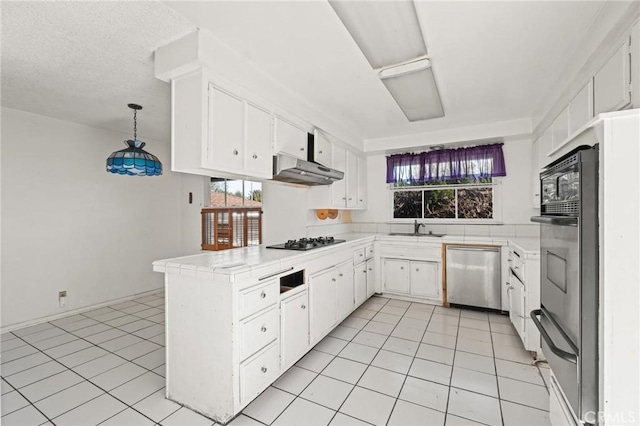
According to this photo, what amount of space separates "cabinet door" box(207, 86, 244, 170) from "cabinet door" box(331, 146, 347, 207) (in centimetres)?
170

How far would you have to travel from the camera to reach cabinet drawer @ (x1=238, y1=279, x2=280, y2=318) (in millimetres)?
1761

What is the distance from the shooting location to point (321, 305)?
2.68 m

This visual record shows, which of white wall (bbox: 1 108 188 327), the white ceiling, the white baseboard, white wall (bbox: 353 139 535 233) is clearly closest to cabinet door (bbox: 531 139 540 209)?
white wall (bbox: 353 139 535 233)

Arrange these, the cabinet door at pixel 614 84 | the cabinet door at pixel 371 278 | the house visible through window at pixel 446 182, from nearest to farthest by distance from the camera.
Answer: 1. the cabinet door at pixel 614 84
2. the cabinet door at pixel 371 278
3. the house visible through window at pixel 446 182

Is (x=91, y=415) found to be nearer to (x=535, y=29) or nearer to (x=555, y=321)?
(x=555, y=321)

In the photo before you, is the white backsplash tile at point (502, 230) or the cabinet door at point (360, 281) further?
the white backsplash tile at point (502, 230)

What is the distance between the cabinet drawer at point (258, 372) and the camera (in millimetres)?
1758

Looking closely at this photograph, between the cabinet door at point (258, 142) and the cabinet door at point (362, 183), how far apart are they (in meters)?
2.23

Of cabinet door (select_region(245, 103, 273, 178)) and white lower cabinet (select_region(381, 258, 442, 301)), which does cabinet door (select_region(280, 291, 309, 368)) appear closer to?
cabinet door (select_region(245, 103, 273, 178))

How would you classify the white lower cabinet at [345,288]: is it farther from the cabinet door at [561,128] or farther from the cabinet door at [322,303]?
the cabinet door at [561,128]

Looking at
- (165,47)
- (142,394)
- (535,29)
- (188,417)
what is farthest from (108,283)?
(535,29)

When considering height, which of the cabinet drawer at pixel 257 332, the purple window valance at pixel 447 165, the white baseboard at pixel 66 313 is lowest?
the white baseboard at pixel 66 313

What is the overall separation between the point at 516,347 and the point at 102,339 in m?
4.11

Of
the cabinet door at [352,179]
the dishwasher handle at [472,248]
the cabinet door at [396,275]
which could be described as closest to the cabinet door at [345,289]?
the cabinet door at [396,275]
